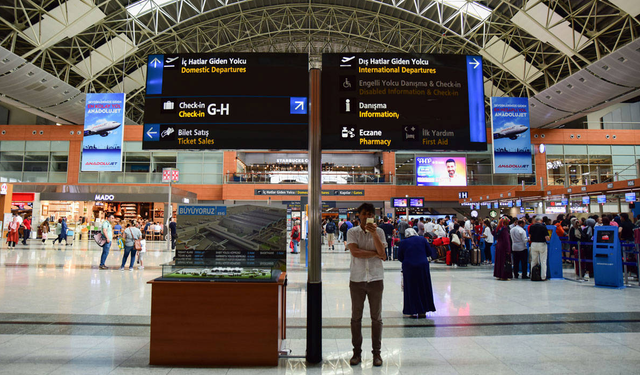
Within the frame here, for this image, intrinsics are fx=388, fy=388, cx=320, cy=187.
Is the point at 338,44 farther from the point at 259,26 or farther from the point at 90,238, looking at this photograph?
the point at 90,238

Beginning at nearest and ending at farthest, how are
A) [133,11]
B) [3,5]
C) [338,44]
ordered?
[3,5]
[133,11]
[338,44]

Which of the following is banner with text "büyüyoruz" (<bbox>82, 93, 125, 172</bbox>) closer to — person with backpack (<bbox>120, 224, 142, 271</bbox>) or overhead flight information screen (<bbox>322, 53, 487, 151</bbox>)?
person with backpack (<bbox>120, 224, 142, 271</bbox>)

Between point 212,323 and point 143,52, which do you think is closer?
point 212,323

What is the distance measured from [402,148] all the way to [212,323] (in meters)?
2.86

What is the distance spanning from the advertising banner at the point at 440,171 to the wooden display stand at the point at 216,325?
77.2 feet

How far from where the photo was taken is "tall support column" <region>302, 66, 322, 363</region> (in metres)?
4.04

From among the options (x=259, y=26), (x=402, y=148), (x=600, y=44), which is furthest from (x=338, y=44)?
(x=402, y=148)

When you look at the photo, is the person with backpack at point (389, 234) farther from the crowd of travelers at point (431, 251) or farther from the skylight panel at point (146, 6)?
the skylight panel at point (146, 6)

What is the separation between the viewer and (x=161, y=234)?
95.9ft

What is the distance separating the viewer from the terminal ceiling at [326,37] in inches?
773

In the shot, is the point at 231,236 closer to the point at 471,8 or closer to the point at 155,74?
the point at 155,74

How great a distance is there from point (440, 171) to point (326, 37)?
15085mm

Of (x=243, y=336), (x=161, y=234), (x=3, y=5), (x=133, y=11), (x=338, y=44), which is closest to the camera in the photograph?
(x=243, y=336)

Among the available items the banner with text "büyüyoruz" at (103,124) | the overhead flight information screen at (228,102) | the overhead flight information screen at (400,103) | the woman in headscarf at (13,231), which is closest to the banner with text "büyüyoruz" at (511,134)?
the overhead flight information screen at (400,103)
